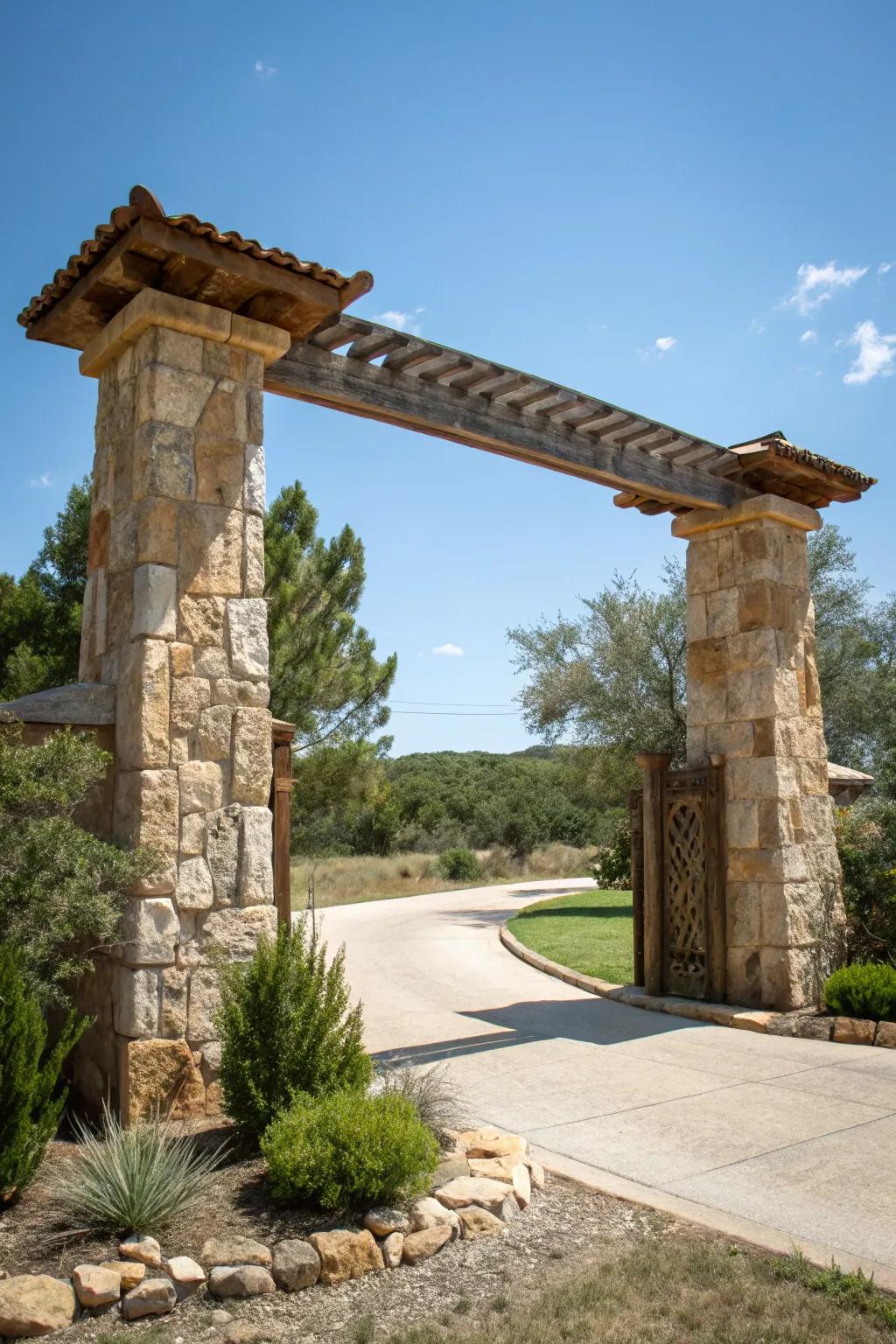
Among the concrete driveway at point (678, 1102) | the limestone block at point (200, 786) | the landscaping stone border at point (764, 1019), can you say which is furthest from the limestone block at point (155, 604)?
the landscaping stone border at point (764, 1019)

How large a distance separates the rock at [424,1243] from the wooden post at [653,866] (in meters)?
5.59

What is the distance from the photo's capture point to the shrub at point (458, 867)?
25922 millimetres

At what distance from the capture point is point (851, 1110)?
5758mm

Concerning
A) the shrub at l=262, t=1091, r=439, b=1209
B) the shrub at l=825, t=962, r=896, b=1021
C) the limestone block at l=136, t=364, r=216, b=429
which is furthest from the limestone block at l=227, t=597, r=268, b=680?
the shrub at l=825, t=962, r=896, b=1021

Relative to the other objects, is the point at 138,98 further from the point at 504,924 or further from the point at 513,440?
the point at 504,924

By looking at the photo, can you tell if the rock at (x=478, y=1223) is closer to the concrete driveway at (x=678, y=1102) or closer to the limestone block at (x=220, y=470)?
the concrete driveway at (x=678, y=1102)

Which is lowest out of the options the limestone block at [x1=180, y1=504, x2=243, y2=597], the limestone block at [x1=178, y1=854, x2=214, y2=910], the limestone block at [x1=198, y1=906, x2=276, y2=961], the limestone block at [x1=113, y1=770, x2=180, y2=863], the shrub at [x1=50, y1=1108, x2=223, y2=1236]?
the shrub at [x1=50, y1=1108, x2=223, y2=1236]

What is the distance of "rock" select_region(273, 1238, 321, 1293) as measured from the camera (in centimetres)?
362

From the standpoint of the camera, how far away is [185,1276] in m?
3.53

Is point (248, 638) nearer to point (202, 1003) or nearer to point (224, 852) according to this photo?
point (224, 852)

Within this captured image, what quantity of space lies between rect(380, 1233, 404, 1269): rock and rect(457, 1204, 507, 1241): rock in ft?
1.01

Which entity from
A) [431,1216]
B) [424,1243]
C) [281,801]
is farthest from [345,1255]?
[281,801]

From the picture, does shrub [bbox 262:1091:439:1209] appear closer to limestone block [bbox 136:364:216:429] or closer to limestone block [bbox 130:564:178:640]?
limestone block [bbox 130:564:178:640]

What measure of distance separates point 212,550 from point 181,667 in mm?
691
